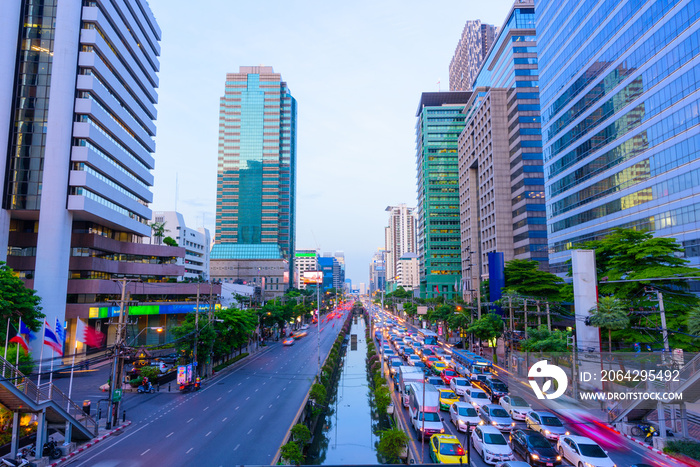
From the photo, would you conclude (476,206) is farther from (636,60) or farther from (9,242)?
(9,242)

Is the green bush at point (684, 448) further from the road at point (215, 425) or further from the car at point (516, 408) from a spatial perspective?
the road at point (215, 425)

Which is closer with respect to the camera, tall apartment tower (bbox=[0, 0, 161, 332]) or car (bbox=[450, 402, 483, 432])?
car (bbox=[450, 402, 483, 432])

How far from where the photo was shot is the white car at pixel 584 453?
2119cm

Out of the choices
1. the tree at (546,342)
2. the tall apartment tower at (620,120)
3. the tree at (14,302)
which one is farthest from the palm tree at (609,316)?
the tree at (14,302)

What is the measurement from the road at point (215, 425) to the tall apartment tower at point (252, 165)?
142637mm

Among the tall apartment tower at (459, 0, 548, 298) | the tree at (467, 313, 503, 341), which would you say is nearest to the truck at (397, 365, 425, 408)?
the tree at (467, 313, 503, 341)

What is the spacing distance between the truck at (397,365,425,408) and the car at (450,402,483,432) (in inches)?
275

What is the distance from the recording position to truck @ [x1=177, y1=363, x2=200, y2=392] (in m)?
43.9

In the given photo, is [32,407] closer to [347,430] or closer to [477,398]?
[347,430]

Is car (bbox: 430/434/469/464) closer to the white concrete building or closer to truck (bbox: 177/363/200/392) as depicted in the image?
truck (bbox: 177/363/200/392)

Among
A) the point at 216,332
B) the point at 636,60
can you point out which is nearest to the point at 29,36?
the point at 216,332

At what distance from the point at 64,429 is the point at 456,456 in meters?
24.2

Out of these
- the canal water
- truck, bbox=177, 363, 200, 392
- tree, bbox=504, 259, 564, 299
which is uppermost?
tree, bbox=504, 259, 564, 299

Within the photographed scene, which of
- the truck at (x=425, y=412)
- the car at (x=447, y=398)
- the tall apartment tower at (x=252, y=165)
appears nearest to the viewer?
the truck at (x=425, y=412)
